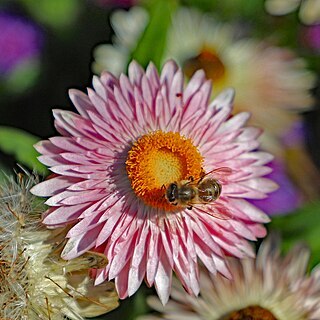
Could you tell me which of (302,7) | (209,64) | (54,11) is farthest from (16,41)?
(302,7)

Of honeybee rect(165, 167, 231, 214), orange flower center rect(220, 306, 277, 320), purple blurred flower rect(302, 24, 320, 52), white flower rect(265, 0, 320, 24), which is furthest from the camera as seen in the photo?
purple blurred flower rect(302, 24, 320, 52)

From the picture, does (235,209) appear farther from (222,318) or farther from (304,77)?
(304,77)

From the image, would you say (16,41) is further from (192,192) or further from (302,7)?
(192,192)

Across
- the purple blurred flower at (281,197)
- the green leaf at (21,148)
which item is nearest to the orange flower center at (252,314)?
the purple blurred flower at (281,197)

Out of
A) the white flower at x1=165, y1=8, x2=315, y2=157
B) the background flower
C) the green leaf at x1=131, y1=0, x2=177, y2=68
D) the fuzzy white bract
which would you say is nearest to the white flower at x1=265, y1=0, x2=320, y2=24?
the white flower at x1=165, y1=8, x2=315, y2=157

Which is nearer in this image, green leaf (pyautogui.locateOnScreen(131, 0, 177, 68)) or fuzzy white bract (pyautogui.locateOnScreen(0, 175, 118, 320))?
fuzzy white bract (pyautogui.locateOnScreen(0, 175, 118, 320))

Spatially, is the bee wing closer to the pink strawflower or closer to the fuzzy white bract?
the pink strawflower
